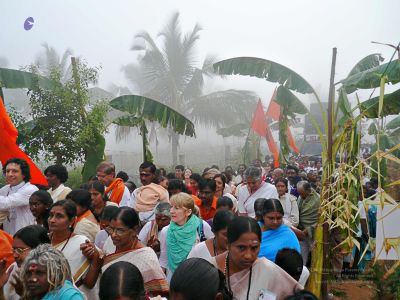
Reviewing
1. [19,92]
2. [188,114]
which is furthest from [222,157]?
[19,92]

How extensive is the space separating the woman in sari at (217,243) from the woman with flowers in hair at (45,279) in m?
1.17

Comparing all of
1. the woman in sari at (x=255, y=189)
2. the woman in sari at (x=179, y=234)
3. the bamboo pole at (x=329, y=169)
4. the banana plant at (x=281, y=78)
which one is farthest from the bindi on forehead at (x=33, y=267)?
the banana plant at (x=281, y=78)

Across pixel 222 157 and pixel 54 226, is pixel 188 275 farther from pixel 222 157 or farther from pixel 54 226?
pixel 222 157

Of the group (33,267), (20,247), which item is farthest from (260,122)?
(33,267)

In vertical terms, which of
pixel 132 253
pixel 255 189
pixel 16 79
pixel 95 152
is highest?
pixel 16 79

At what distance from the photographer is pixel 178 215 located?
3.94 metres

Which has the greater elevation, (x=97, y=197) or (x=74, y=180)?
(x=97, y=197)

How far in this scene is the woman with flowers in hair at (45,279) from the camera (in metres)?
2.34

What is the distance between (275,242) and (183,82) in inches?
774

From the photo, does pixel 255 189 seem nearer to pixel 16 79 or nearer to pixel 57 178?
pixel 57 178

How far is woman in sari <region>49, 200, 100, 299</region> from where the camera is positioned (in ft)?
10.0

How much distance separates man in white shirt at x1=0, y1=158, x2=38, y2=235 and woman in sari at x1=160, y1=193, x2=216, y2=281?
1492 millimetres

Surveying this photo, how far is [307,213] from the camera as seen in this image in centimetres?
629

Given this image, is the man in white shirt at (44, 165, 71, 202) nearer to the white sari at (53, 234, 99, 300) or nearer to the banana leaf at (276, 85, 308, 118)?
the white sari at (53, 234, 99, 300)
